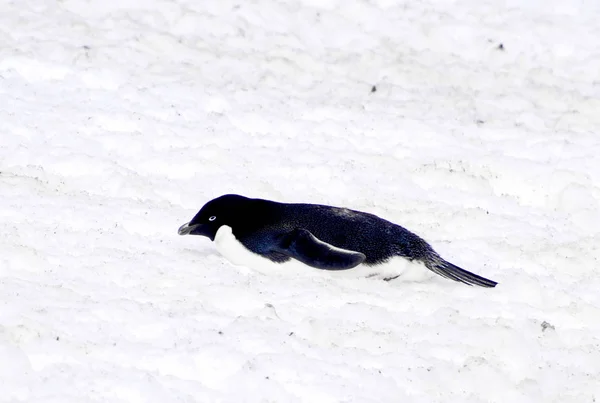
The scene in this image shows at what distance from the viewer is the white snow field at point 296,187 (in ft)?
11.8

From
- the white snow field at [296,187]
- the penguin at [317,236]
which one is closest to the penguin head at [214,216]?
the penguin at [317,236]

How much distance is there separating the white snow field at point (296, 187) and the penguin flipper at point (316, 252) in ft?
0.31

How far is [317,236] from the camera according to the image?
449 cm

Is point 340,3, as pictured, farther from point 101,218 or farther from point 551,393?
point 551,393

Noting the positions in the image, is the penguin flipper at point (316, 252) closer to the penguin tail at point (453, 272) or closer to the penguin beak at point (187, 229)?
the penguin tail at point (453, 272)

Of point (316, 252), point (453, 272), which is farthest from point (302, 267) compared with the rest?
point (453, 272)

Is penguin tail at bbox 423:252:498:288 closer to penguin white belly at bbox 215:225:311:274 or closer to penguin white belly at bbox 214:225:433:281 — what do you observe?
penguin white belly at bbox 214:225:433:281

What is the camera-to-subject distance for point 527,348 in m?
3.95

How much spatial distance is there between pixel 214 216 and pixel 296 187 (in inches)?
43.1

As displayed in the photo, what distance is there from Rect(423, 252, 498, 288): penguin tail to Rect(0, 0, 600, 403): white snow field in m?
0.05

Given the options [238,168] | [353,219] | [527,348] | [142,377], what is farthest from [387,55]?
[142,377]

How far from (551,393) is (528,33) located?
185 inches

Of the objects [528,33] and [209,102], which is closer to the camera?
[209,102]

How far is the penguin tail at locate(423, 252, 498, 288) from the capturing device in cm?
446
